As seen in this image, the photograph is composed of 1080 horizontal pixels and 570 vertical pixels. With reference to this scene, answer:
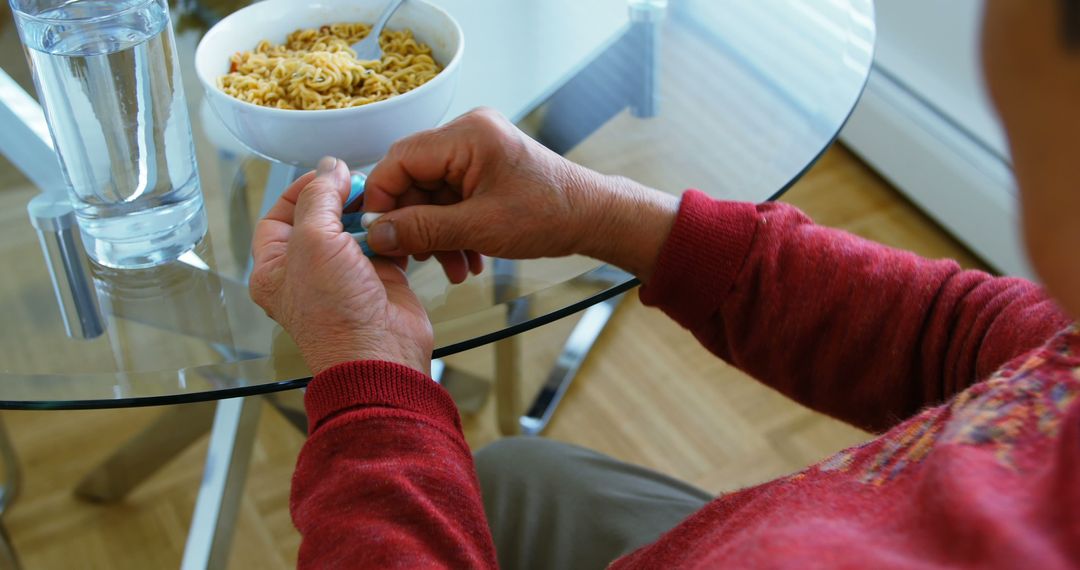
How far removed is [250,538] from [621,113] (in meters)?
0.80

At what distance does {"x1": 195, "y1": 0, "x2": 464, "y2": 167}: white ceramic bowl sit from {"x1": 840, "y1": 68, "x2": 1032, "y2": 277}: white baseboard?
3.67ft

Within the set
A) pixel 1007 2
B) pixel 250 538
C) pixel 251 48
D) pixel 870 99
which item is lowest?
pixel 250 538

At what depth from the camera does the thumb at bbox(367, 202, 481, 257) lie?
0.80 m

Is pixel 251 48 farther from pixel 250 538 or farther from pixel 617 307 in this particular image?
pixel 617 307

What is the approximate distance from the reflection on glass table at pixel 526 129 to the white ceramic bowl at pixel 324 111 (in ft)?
0.31

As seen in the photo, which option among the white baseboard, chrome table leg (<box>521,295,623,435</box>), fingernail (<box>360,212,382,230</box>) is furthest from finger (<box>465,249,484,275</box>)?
the white baseboard

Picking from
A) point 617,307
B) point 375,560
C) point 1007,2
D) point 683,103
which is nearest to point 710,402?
point 617,307

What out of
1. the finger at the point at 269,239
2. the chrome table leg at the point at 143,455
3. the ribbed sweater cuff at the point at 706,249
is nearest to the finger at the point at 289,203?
the finger at the point at 269,239

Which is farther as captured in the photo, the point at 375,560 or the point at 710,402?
the point at 710,402

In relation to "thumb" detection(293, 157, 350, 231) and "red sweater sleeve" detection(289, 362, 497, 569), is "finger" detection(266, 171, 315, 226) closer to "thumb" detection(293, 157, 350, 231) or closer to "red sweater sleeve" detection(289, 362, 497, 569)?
"thumb" detection(293, 157, 350, 231)

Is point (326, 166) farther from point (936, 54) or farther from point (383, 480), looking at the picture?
point (936, 54)

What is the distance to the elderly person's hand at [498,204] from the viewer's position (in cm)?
82

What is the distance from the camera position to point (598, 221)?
2.86 ft

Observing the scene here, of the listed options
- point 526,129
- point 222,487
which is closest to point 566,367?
point 222,487
